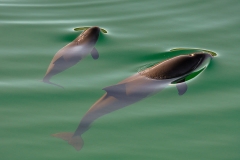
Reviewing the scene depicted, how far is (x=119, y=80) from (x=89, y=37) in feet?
5.00

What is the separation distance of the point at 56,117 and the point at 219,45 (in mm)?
3334

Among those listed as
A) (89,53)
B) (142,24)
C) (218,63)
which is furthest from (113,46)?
(218,63)

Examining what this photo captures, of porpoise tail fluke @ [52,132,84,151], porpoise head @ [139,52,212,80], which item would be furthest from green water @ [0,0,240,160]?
porpoise head @ [139,52,212,80]

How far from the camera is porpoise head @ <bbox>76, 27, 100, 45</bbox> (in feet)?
25.7

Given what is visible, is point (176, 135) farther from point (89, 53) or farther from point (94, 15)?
point (94, 15)

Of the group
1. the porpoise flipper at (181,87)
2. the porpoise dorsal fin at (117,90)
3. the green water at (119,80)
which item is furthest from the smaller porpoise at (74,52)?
the porpoise flipper at (181,87)

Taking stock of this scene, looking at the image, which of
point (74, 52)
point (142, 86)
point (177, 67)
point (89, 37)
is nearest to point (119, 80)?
point (142, 86)

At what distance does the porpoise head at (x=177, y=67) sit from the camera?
651cm

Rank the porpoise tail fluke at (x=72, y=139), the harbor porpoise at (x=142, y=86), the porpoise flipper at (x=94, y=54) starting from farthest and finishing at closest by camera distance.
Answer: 1. the porpoise flipper at (x=94, y=54)
2. the harbor porpoise at (x=142, y=86)
3. the porpoise tail fluke at (x=72, y=139)

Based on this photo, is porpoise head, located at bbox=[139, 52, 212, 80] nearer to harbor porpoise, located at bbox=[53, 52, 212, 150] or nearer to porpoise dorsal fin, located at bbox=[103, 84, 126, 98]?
harbor porpoise, located at bbox=[53, 52, 212, 150]

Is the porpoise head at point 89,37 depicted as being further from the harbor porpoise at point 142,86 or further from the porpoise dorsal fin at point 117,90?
the porpoise dorsal fin at point 117,90

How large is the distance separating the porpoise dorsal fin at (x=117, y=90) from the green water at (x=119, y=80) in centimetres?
23

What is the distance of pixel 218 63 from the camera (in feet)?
23.1

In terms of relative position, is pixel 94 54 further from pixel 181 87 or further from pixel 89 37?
Answer: pixel 181 87
